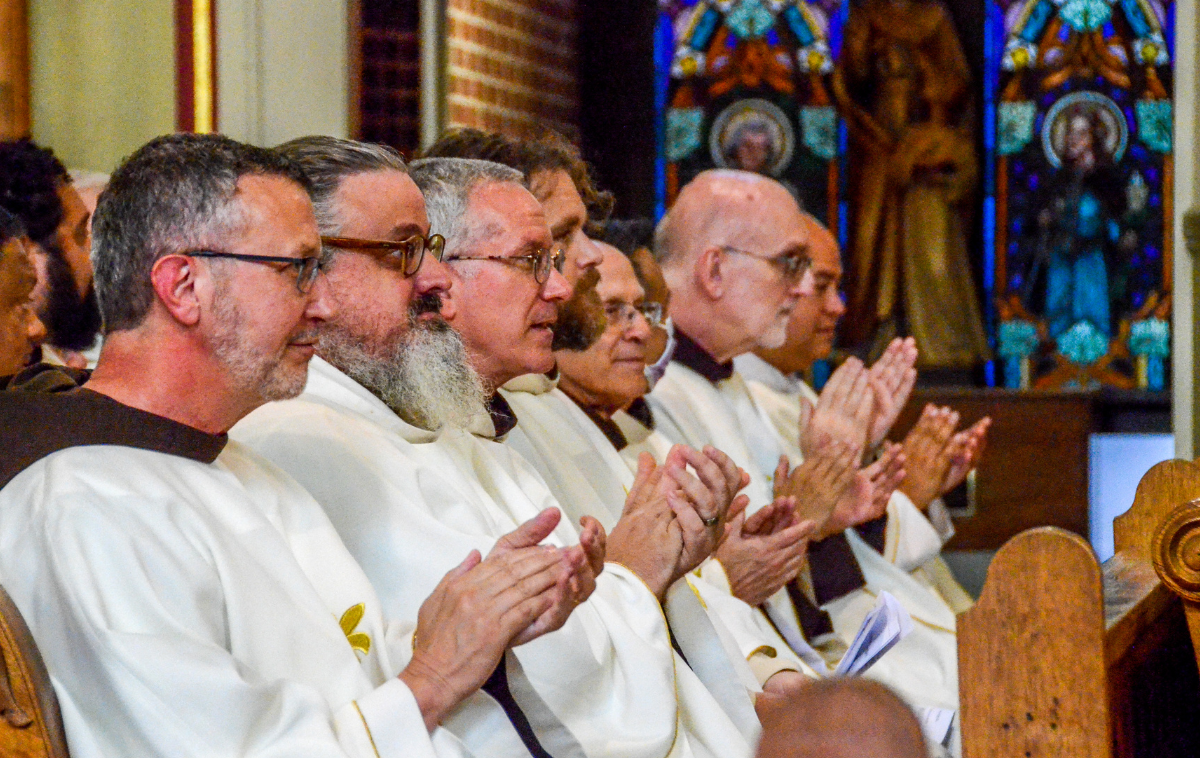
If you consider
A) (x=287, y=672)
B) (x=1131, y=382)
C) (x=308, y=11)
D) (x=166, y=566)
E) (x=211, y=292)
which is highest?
(x=308, y=11)

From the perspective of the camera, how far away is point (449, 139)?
4.07 metres

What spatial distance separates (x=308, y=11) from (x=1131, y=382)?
751 centimetres

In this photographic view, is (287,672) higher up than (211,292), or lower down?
lower down

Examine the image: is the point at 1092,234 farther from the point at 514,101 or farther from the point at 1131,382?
the point at 514,101

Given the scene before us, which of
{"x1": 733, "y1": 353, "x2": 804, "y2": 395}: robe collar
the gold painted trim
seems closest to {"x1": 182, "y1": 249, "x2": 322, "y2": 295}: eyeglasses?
the gold painted trim

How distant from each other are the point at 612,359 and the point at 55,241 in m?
1.45

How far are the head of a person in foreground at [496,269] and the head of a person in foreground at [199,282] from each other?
965 millimetres

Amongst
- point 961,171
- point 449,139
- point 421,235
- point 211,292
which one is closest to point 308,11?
point 449,139

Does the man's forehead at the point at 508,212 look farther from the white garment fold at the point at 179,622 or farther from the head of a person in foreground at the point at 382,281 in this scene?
the white garment fold at the point at 179,622

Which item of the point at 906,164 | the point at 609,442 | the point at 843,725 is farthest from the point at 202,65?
the point at 906,164

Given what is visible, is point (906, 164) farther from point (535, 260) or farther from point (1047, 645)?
point (1047, 645)

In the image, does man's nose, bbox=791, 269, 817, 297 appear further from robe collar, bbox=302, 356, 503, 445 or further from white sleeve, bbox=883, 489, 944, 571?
robe collar, bbox=302, 356, 503, 445

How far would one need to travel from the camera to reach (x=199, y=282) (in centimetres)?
240

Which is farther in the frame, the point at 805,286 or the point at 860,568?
the point at 805,286
